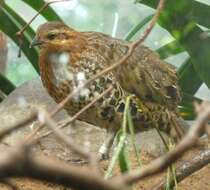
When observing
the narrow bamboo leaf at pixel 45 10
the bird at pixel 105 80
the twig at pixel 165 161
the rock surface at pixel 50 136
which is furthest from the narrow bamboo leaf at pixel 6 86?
the twig at pixel 165 161

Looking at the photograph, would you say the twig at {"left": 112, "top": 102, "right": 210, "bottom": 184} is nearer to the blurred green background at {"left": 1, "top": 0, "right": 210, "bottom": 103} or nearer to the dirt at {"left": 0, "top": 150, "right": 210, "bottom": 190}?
the dirt at {"left": 0, "top": 150, "right": 210, "bottom": 190}

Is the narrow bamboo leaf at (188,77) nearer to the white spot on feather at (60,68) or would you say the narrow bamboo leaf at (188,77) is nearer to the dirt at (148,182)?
the dirt at (148,182)

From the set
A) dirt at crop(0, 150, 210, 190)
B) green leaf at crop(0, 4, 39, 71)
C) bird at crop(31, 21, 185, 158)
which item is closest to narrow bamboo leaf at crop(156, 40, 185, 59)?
bird at crop(31, 21, 185, 158)

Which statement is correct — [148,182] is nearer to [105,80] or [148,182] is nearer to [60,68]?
[105,80]

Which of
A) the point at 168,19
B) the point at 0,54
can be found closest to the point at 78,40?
the point at 168,19

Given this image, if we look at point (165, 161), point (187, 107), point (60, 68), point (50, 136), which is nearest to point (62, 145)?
point (50, 136)

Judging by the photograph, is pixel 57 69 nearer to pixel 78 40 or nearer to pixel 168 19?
pixel 78 40

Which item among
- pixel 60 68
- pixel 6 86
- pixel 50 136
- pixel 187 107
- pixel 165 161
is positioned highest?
pixel 165 161
